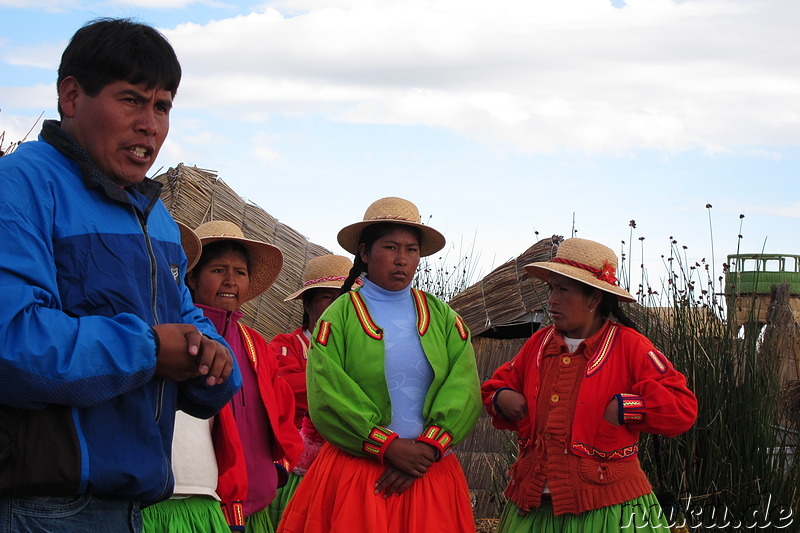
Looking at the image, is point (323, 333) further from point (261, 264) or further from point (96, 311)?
point (96, 311)

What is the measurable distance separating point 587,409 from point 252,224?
17.3 ft

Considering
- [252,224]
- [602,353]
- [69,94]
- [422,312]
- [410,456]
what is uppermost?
[252,224]

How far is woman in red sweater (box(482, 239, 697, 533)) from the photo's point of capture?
3.92m

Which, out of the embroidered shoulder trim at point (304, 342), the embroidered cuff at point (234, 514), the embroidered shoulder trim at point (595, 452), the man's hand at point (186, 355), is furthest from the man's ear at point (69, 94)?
the embroidered shoulder trim at point (304, 342)

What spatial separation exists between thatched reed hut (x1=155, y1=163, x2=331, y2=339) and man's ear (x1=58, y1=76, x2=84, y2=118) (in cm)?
589

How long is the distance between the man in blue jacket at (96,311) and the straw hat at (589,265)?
7.44ft

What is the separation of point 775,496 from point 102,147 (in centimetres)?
435

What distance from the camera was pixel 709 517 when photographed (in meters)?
5.02

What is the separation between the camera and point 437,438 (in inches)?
159

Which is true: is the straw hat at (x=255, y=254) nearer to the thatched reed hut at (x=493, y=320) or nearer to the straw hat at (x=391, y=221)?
the straw hat at (x=391, y=221)

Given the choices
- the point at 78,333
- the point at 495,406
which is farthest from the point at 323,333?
the point at 78,333

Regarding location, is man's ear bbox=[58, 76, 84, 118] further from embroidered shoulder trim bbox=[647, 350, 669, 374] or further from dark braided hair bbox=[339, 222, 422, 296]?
embroidered shoulder trim bbox=[647, 350, 669, 374]

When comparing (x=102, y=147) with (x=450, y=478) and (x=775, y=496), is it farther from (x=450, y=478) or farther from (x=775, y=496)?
(x=775, y=496)

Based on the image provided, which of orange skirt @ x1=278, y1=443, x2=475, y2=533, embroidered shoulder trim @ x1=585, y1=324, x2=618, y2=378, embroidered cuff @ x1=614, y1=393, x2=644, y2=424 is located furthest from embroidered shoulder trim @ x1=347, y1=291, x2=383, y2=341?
embroidered cuff @ x1=614, y1=393, x2=644, y2=424
